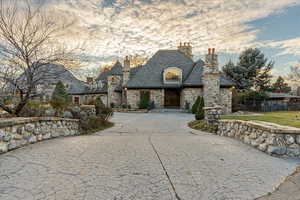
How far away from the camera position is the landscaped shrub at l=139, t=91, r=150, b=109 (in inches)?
744

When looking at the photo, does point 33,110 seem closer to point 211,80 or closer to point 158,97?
point 158,97

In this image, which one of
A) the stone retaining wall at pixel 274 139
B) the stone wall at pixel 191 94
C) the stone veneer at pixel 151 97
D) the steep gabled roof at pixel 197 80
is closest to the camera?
the stone retaining wall at pixel 274 139

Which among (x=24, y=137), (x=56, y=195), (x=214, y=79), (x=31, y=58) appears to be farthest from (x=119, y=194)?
(x=214, y=79)

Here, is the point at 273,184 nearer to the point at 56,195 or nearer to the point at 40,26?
the point at 56,195

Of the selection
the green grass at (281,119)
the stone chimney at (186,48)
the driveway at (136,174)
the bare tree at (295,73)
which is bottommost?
the driveway at (136,174)

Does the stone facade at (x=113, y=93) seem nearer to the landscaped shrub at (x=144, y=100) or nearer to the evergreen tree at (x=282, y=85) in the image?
the landscaped shrub at (x=144, y=100)

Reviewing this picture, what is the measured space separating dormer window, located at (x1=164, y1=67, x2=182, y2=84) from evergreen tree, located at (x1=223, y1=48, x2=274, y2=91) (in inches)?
511

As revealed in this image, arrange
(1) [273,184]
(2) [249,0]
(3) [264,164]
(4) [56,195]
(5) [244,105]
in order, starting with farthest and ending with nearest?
(5) [244,105], (2) [249,0], (3) [264,164], (1) [273,184], (4) [56,195]

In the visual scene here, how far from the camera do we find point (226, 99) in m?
17.2

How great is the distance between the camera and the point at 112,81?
73.7 ft

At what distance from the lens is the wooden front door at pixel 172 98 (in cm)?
2028

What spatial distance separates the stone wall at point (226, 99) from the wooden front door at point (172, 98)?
5.35 m

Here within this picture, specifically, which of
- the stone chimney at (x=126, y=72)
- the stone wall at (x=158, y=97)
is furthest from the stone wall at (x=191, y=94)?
the stone chimney at (x=126, y=72)

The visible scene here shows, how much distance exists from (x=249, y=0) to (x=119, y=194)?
506 inches
